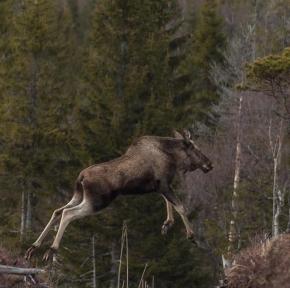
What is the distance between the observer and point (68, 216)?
10258mm

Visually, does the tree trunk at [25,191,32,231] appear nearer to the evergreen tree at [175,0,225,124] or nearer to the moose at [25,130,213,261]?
the evergreen tree at [175,0,225,124]

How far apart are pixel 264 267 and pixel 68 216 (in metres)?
2.59

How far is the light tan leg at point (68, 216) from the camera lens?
1009 cm

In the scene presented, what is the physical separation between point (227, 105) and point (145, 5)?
10999mm

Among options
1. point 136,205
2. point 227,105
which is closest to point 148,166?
point 136,205

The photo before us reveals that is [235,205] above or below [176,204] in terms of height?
below

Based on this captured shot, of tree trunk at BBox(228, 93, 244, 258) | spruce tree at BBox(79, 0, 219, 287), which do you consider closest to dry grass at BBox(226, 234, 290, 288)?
tree trunk at BBox(228, 93, 244, 258)

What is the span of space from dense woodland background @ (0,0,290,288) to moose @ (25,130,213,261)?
8.14m

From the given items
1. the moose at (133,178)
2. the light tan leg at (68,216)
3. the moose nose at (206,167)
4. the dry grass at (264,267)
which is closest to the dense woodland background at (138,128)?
the moose nose at (206,167)

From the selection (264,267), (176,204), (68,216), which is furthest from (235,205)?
(264,267)

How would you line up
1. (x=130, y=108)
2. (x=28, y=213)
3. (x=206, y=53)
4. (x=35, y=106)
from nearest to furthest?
(x=130, y=108) < (x=35, y=106) < (x=28, y=213) < (x=206, y=53)

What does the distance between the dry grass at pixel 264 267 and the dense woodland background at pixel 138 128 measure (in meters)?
9.85

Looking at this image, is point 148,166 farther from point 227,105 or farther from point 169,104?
point 227,105

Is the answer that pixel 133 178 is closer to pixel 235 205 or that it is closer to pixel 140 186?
pixel 140 186
